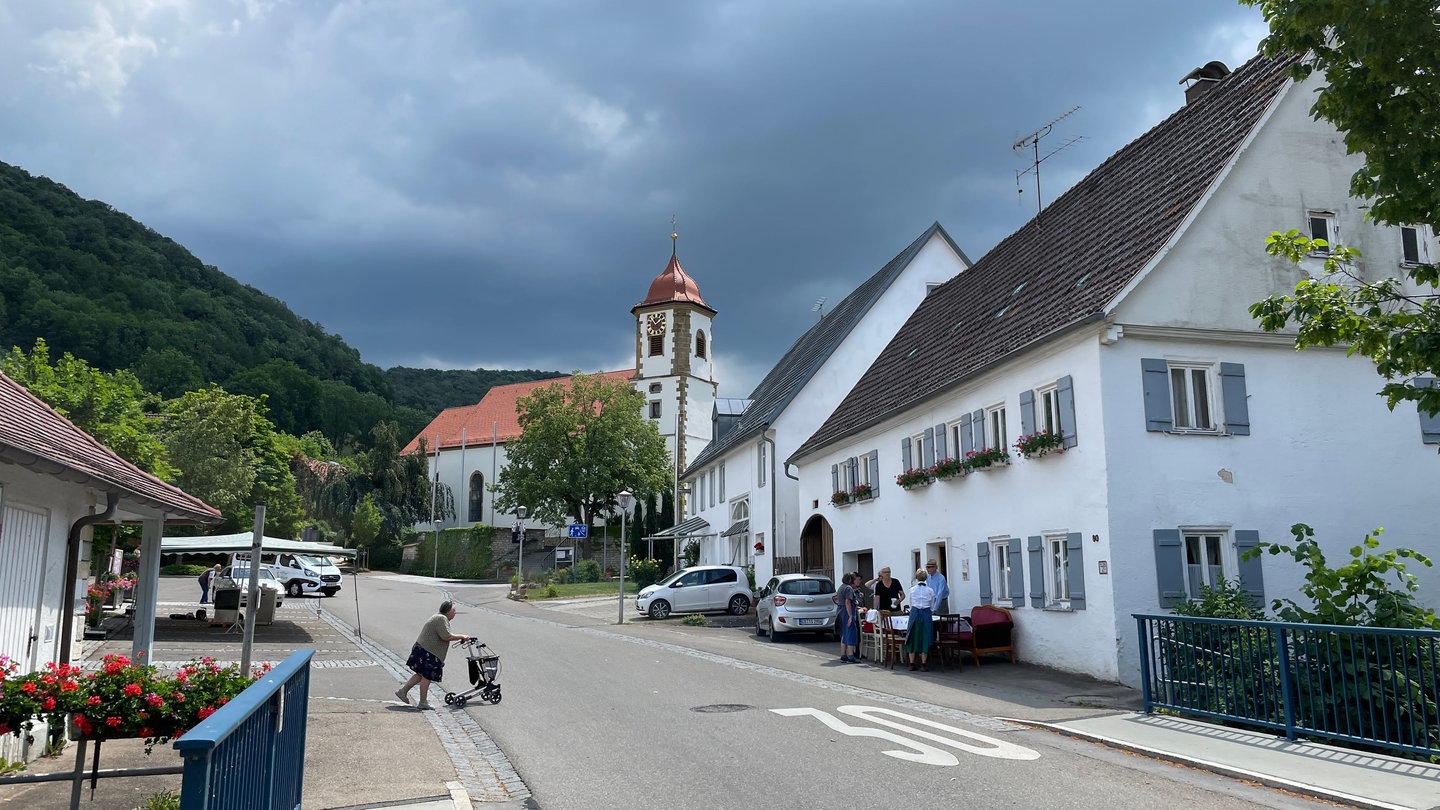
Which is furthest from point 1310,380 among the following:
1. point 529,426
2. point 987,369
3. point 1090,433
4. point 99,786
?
point 529,426

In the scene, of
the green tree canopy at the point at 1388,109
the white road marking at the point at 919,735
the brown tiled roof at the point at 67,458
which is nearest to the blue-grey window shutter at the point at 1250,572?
the white road marking at the point at 919,735

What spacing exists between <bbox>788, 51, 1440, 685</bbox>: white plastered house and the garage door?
12920 mm

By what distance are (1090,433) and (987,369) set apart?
307cm

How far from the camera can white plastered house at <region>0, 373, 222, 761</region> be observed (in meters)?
8.72

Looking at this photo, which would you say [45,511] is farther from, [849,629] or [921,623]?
[849,629]

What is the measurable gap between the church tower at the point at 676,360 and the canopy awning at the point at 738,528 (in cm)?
2636

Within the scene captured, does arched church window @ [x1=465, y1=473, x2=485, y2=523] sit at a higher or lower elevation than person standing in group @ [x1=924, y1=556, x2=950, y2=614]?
higher

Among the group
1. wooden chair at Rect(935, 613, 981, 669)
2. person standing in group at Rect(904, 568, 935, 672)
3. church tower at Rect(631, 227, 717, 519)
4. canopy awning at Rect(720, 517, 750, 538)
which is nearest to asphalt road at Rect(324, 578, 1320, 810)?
person standing in group at Rect(904, 568, 935, 672)

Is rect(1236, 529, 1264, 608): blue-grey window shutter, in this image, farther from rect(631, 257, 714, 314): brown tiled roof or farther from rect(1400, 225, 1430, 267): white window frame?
rect(631, 257, 714, 314): brown tiled roof

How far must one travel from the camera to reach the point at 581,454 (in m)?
60.6

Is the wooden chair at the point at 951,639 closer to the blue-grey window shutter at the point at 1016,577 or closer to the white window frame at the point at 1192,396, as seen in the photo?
the blue-grey window shutter at the point at 1016,577

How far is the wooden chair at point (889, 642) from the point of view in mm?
17031

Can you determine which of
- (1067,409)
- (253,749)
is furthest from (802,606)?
(253,749)

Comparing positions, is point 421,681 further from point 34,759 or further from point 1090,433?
point 1090,433
